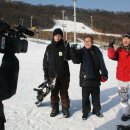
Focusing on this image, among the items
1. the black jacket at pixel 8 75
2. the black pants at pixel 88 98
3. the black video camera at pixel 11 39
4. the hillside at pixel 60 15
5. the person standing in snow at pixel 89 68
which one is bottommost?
the hillside at pixel 60 15

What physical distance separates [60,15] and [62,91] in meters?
131

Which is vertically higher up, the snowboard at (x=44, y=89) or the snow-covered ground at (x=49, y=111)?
the snowboard at (x=44, y=89)

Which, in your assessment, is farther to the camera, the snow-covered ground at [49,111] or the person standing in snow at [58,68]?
the person standing in snow at [58,68]

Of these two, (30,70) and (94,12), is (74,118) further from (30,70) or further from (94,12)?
(94,12)

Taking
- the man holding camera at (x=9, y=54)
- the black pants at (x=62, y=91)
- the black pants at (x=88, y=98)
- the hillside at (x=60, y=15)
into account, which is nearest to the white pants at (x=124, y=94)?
the black pants at (x=88, y=98)

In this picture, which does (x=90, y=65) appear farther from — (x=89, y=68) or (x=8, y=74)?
(x=8, y=74)

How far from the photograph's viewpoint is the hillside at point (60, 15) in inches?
4377

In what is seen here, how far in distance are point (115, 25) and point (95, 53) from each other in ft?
367

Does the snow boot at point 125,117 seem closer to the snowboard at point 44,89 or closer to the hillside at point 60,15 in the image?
the snowboard at point 44,89

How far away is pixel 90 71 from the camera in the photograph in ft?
24.1

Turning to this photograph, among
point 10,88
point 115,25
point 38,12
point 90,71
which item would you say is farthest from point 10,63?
point 38,12

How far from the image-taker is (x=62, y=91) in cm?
755

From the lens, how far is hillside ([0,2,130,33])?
111 m

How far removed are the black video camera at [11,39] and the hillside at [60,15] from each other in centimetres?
9944
